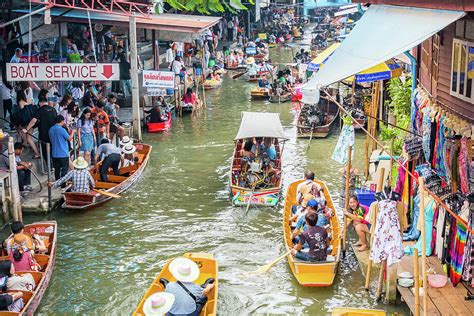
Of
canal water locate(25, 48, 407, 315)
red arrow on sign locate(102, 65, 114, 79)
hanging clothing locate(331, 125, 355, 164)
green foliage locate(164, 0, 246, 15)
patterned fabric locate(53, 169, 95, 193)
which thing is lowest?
canal water locate(25, 48, 407, 315)

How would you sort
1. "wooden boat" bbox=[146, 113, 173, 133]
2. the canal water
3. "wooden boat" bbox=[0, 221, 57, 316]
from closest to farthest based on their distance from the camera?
"wooden boat" bbox=[0, 221, 57, 316] < the canal water < "wooden boat" bbox=[146, 113, 173, 133]

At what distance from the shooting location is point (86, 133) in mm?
18984

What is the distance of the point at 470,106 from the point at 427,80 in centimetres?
334

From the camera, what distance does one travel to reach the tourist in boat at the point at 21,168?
16.6 metres

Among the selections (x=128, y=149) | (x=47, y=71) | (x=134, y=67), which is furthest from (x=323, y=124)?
(x=47, y=71)

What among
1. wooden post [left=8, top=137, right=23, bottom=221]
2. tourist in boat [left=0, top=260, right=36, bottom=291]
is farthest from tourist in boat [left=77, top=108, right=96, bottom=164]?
tourist in boat [left=0, top=260, right=36, bottom=291]

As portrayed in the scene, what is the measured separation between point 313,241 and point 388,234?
5.93 ft

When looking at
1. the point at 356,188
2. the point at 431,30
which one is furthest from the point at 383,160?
the point at 431,30

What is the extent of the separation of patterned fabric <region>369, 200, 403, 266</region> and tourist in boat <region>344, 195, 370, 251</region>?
2.04 metres

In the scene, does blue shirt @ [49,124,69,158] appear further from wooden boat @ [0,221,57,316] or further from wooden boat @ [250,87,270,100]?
wooden boat @ [250,87,270,100]

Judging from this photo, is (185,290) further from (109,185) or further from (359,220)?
(109,185)

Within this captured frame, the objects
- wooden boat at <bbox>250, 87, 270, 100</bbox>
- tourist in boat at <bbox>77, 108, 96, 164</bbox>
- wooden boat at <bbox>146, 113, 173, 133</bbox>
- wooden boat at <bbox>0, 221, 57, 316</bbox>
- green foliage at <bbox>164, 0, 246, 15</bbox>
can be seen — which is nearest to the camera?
wooden boat at <bbox>0, 221, 57, 316</bbox>

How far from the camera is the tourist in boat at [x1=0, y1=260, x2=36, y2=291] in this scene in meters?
11.3

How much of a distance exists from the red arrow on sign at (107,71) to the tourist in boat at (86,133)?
1.10 m
